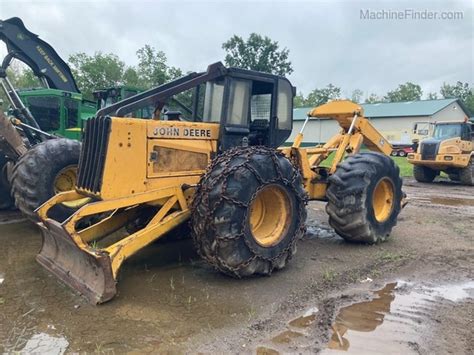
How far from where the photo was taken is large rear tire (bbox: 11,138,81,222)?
6.13 metres

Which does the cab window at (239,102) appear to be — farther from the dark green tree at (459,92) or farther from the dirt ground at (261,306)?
the dark green tree at (459,92)

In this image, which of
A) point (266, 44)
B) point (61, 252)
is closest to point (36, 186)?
point (61, 252)

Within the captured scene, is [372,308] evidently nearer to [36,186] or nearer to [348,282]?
[348,282]

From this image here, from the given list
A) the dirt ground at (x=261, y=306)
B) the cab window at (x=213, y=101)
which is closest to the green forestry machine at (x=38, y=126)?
the dirt ground at (x=261, y=306)

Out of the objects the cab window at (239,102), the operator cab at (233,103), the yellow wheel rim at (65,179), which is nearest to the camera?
the operator cab at (233,103)

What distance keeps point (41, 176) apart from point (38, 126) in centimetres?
256

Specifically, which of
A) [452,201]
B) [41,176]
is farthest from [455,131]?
[41,176]

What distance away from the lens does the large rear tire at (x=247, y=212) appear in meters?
4.31

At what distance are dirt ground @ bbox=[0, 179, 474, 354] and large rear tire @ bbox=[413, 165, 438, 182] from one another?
10903mm

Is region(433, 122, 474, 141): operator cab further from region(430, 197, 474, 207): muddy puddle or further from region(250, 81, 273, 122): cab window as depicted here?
region(250, 81, 273, 122): cab window

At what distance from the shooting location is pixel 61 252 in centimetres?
466

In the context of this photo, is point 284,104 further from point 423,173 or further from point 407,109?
point 407,109

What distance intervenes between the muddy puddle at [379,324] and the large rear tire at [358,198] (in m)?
1.31

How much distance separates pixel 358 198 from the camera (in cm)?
574
